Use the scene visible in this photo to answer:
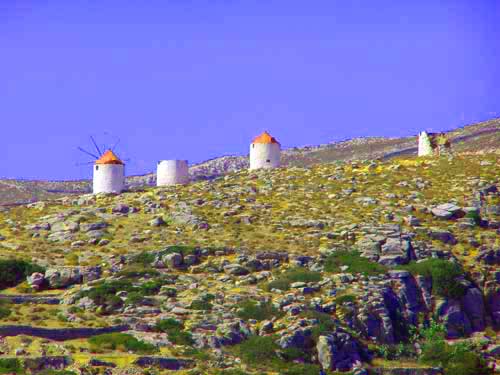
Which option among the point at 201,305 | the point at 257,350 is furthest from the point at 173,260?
the point at 257,350

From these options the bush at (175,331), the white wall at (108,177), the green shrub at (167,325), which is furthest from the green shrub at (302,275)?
the white wall at (108,177)

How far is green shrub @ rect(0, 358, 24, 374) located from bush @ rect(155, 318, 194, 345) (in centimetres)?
747

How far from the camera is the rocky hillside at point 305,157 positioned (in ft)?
436

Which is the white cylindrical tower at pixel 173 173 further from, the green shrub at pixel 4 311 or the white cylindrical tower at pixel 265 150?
the green shrub at pixel 4 311

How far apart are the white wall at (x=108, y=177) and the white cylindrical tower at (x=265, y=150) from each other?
9856 mm

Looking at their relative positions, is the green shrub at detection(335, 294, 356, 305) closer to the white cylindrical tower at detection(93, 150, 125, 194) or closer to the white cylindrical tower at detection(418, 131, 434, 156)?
the white cylindrical tower at detection(93, 150, 125, 194)

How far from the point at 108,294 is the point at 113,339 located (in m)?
5.20

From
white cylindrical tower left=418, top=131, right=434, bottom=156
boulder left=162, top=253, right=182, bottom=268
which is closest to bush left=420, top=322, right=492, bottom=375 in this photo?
boulder left=162, top=253, right=182, bottom=268

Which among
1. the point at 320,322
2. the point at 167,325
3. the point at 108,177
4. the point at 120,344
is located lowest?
the point at 120,344

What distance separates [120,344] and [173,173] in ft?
101

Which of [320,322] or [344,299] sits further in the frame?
[344,299]

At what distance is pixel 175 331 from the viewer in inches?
2030

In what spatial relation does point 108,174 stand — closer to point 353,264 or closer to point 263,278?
point 263,278

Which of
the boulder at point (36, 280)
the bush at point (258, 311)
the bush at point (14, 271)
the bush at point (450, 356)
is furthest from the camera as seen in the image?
the bush at point (14, 271)
